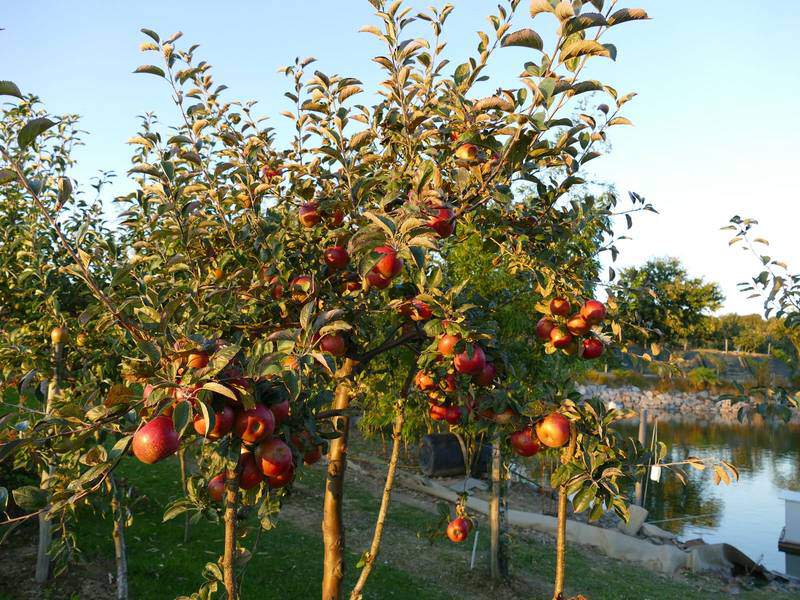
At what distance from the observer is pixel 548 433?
7.75 ft

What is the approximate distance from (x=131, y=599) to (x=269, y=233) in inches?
164

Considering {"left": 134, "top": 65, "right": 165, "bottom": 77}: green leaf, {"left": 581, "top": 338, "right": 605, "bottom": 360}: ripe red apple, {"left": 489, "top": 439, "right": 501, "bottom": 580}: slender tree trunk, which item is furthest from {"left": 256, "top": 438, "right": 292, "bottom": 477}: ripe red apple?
{"left": 489, "top": 439, "right": 501, "bottom": 580}: slender tree trunk

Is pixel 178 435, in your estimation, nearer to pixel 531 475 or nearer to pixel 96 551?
pixel 96 551

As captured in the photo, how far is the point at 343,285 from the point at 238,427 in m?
1.42

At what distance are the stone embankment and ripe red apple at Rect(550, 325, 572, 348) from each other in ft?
101

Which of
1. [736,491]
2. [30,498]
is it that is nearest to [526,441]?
[30,498]

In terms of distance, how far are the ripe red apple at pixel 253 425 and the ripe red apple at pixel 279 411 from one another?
0.10 m

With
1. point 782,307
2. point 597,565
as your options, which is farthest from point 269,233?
point 597,565

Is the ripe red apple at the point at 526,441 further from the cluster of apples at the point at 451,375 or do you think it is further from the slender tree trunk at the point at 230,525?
the slender tree trunk at the point at 230,525

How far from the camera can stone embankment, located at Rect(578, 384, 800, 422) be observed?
106 feet

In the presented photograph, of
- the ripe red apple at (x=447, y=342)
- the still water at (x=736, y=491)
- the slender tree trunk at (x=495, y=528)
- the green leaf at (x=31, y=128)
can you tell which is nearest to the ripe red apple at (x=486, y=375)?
the ripe red apple at (x=447, y=342)

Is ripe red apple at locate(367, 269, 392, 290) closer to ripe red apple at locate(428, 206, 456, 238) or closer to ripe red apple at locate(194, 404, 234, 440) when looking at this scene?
ripe red apple at locate(428, 206, 456, 238)

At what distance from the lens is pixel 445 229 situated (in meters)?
2.49

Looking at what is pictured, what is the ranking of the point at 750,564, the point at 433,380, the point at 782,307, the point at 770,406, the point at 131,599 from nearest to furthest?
the point at 433,380, the point at 770,406, the point at 782,307, the point at 131,599, the point at 750,564
